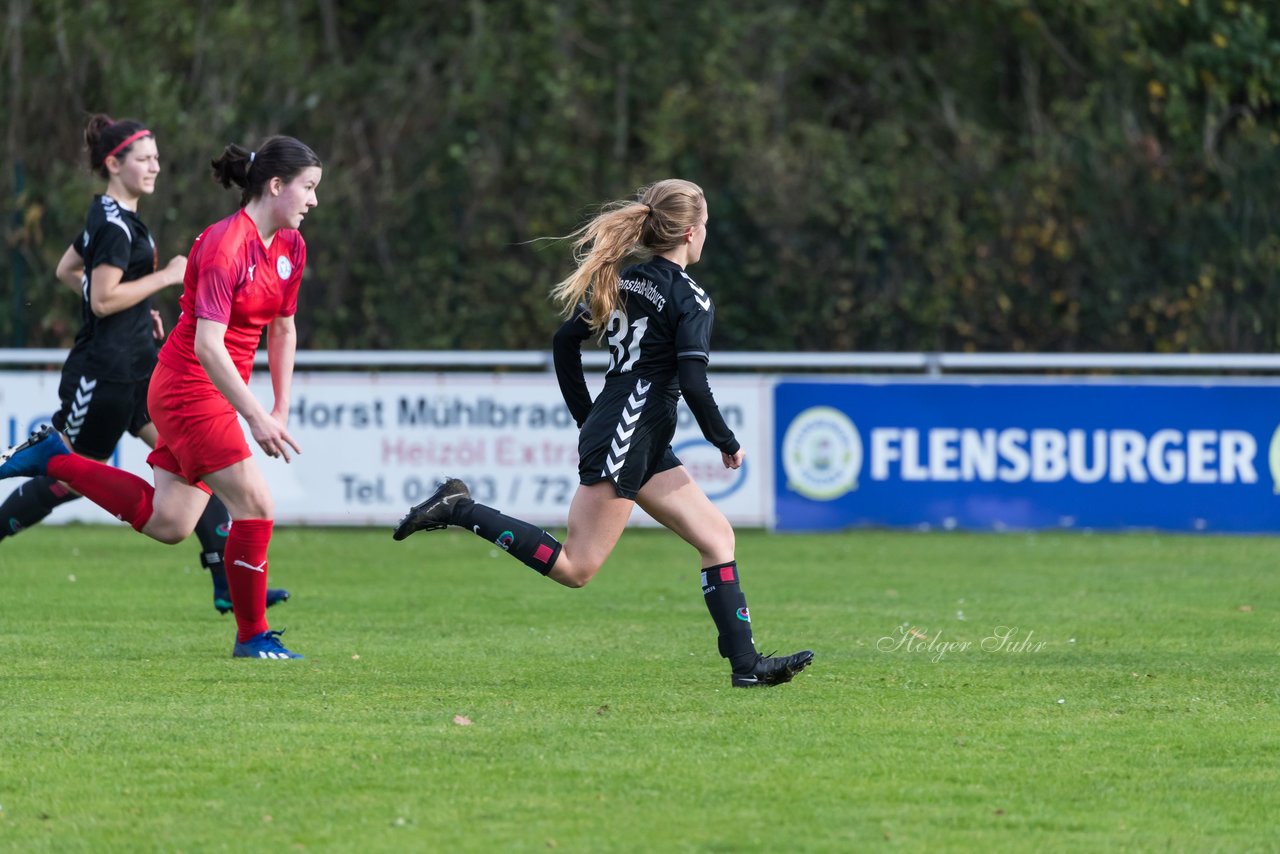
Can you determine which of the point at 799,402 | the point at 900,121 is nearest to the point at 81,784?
the point at 799,402

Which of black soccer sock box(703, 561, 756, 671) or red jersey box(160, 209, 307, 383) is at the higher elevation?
red jersey box(160, 209, 307, 383)

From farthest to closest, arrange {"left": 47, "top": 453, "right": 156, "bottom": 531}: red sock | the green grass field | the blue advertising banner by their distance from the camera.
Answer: the blue advertising banner, {"left": 47, "top": 453, "right": 156, "bottom": 531}: red sock, the green grass field

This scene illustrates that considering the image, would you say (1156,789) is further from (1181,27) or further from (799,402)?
(1181,27)

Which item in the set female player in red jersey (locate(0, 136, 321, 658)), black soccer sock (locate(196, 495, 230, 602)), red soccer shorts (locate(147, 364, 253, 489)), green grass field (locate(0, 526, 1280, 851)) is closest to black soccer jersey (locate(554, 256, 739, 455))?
green grass field (locate(0, 526, 1280, 851))

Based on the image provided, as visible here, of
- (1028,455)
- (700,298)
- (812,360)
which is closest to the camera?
(700,298)

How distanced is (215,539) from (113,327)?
42.9 inches

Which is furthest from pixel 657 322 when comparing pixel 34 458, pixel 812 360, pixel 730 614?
pixel 812 360

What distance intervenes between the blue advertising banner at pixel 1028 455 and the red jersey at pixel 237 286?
6.87m

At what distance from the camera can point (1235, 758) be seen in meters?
5.76

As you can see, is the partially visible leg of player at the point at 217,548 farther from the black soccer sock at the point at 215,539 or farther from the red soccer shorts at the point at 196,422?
the red soccer shorts at the point at 196,422

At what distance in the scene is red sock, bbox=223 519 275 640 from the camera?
7.48m

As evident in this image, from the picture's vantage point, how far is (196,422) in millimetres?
7434

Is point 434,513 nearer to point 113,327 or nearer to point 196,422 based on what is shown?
point 196,422

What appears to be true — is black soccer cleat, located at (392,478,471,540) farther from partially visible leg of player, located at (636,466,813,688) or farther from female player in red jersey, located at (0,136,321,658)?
partially visible leg of player, located at (636,466,813,688)
